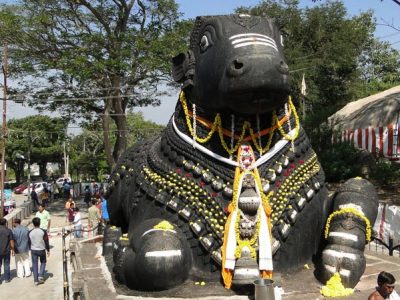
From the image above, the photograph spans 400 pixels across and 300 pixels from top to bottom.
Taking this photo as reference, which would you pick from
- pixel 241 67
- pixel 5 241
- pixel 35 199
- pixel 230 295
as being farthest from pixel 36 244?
pixel 35 199

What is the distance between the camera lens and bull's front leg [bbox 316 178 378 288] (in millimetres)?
3654

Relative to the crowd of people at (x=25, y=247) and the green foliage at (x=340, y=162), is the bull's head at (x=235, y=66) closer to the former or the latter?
the crowd of people at (x=25, y=247)

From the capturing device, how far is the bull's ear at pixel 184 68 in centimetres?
414

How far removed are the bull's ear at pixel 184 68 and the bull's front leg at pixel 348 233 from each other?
5.06 ft

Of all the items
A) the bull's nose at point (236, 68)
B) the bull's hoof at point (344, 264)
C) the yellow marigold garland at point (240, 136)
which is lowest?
the bull's hoof at point (344, 264)

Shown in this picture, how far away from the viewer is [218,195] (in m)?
3.89

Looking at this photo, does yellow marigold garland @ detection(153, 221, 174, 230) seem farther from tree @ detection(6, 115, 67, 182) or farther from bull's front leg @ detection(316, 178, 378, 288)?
tree @ detection(6, 115, 67, 182)

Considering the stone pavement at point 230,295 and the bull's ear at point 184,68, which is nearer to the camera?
the stone pavement at point 230,295

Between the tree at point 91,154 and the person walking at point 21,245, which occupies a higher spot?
the tree at point 91,154

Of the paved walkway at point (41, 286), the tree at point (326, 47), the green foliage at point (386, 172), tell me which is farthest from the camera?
the tree at point (326, 47)

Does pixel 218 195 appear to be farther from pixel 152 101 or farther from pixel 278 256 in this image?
pixel 152 101

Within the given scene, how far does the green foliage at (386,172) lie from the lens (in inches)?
601

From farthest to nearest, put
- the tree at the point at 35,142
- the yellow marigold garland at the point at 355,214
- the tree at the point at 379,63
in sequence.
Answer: the tree at the point at 35,142 → the tree at the point at 379,63 → the yellow marigold garland at the point at 355,214

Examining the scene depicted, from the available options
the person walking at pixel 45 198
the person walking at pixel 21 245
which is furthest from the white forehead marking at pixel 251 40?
the person walking at pixel 45 198
